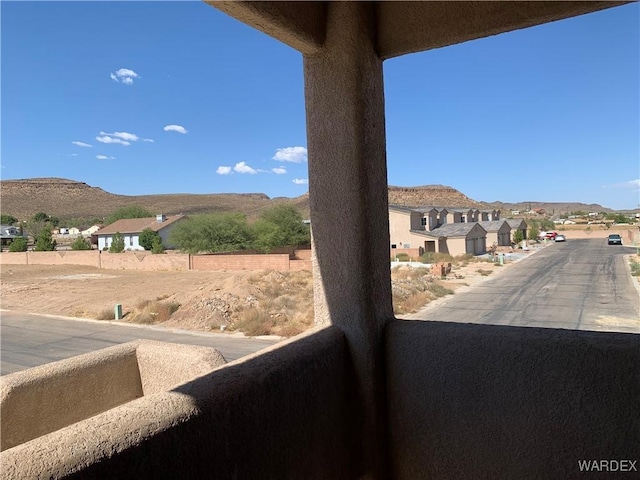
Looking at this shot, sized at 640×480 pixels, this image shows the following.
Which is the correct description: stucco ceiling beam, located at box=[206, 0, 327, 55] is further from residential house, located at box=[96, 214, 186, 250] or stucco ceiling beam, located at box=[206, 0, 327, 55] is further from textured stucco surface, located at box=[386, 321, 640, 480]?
residential house, located at box=[96, 214, 186, 250]

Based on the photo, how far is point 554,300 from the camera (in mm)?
13656

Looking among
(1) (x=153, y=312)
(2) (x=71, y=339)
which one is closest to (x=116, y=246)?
(1) (x=153, y=312)

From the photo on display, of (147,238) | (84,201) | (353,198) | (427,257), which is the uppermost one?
(84,201)

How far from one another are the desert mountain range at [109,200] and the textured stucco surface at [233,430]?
166ft

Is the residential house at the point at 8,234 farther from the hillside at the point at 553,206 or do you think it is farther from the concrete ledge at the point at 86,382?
the hillside at the point at 553,206

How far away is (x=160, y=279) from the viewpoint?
24.0 m

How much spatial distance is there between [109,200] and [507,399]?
72.1 meters

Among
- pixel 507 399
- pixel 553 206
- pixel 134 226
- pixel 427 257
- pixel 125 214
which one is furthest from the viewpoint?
pixel 553 206

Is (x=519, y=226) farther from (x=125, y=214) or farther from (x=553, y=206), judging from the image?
(x=553, y=206)

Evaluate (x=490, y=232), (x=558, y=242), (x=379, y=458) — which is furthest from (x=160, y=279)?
(x=558, y=242)

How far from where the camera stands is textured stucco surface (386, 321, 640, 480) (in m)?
1.66

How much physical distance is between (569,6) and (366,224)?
140cm

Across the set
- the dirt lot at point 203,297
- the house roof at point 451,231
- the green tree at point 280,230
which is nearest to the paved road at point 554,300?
the dirt lot at point 203,297

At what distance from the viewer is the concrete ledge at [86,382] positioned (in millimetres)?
2643
